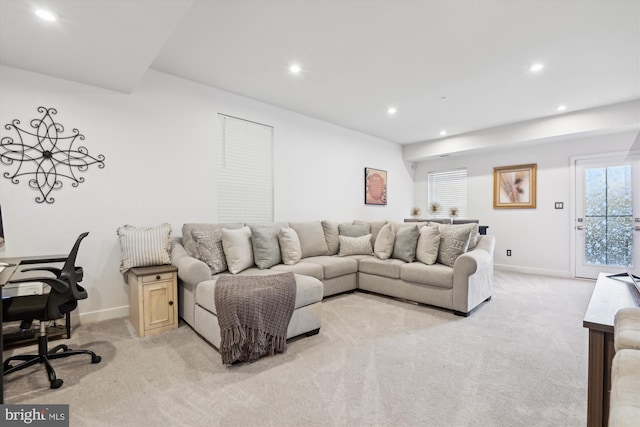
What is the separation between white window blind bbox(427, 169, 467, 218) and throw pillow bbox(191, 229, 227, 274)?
5.26m

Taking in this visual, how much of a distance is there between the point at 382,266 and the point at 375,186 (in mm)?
2564

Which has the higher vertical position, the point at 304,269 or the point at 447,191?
the point at 447,191

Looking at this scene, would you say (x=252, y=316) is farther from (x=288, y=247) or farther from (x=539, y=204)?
(x=539, y=204)

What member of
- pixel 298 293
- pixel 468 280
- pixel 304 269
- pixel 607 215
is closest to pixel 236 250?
pixel 304 269

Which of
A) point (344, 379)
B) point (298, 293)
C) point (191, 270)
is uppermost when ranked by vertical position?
point (191, 270)

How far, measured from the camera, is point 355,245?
4.36 metres

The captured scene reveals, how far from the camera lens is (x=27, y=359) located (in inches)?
80.7

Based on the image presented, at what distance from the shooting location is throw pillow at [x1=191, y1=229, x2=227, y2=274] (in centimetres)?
298

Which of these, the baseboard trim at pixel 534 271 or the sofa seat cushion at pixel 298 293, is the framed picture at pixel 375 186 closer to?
the baseboard trim at pixel 534 271

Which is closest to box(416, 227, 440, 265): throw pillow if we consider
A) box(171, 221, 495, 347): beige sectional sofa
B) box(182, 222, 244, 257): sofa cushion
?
box(171, 221, 495, 347): beige sectional sofa

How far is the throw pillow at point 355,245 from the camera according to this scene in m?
4.34

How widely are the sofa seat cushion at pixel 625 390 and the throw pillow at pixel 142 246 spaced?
316 centimetres

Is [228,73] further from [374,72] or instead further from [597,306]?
[597,306]

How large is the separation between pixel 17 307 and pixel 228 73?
2.80m
